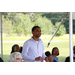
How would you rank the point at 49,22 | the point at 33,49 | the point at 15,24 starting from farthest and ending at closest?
the point at 49,22 → the point at 15,24 → the point at 33,49

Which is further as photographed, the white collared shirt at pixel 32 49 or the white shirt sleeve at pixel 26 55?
the white collared shirt at pixel 32 49

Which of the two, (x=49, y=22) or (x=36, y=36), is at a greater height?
(x=49, y=22)

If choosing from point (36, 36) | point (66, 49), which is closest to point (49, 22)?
point (66, 49)

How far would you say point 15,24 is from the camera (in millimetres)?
22234

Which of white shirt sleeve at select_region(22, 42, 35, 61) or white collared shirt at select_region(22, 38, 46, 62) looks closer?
white shirt sleeve at select_region(22, 42, 35, 61)
